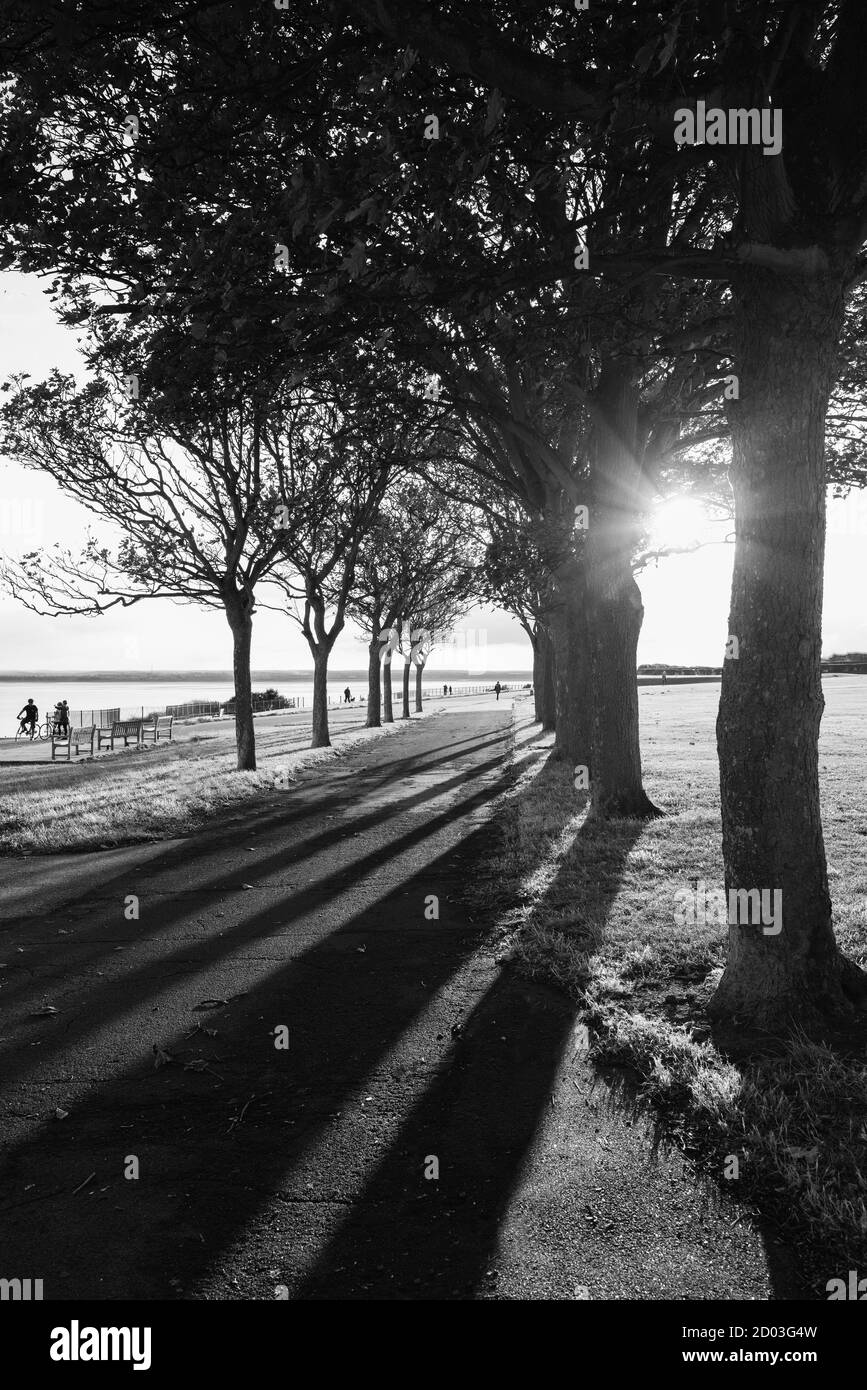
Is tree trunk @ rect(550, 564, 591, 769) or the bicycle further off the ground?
tree trunk @ rect(550, 564, 591, 769)

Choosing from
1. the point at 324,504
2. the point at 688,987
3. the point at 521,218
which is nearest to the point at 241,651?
the point at 324,504

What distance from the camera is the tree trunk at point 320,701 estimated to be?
2627 cm

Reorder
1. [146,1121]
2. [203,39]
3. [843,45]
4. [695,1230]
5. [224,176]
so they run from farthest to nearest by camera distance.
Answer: [224,176]
[203,39]
[843,45]
[146,1121]
[695,1230]

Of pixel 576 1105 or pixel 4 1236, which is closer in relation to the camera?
pixel 4 1236

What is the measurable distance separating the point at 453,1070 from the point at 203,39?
7241mm

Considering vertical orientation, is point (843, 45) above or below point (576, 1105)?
above

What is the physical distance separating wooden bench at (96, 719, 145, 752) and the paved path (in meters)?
20.8

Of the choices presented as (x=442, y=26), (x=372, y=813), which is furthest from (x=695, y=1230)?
(x=372, y=813)

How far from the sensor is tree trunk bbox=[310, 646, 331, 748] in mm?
26266

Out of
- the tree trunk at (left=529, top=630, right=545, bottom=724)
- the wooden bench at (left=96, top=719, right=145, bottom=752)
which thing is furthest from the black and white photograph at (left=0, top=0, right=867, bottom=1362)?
the tree trunk at (left=529, top=630, right=545, bottom=724)

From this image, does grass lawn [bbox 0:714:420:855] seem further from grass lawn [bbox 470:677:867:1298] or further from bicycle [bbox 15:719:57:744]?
bicycle [bbox 15:719:57:744]

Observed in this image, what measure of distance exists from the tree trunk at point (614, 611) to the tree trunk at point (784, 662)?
6283 mm

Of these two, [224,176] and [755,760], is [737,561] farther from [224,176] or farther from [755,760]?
[224,176]

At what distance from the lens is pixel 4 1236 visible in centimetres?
325
